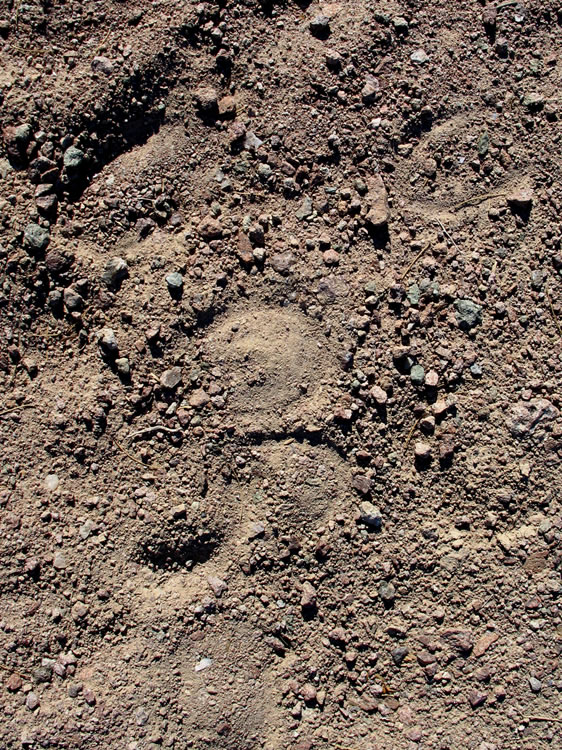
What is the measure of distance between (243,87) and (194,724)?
2.28 m

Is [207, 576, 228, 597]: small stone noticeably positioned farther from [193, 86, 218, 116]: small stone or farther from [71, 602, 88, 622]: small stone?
[193, 86, 218, 116]: small stone

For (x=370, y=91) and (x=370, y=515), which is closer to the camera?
(x=370, y=515)

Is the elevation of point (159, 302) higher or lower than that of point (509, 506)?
higher

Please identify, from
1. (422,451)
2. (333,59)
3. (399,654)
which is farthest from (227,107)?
(399,654)

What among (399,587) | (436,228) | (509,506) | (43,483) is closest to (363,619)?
(399,587)

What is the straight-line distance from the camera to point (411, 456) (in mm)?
2297

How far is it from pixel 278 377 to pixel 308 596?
77 cm

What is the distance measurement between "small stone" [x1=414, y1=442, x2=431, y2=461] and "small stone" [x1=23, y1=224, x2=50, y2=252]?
1.53 m

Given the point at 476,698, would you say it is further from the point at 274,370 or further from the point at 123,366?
the point at 123,366

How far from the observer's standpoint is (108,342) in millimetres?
2295

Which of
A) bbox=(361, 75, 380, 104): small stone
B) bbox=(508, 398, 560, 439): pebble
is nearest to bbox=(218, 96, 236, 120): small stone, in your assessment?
bbox=(361, 75, 380, 104): small stone

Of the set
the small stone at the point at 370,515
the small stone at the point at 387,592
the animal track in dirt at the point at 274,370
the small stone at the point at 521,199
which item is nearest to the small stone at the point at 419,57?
the small stone at the point at 521,199

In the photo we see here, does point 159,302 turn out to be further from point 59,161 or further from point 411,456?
point 411,456

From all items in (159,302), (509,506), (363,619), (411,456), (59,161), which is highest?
(59,161)
